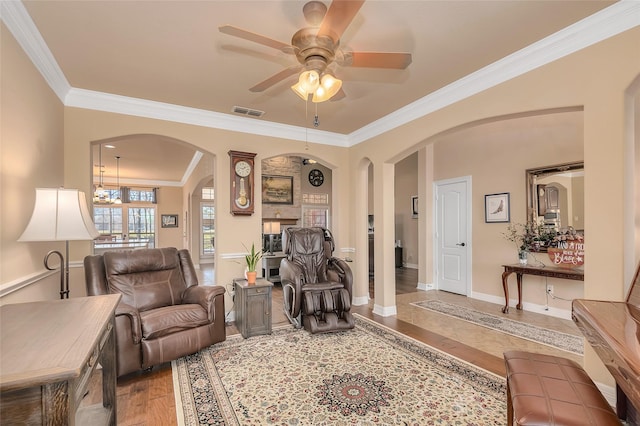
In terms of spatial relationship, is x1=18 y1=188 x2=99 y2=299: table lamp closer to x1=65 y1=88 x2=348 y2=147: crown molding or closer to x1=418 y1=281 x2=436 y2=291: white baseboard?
x1=65 y1=88 x2=348 y2=147: crown molding

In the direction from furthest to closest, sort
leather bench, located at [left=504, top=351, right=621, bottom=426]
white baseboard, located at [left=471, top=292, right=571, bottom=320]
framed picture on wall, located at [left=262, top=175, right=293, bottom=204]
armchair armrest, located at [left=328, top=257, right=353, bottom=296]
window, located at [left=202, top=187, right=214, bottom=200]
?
window, located at [left=202, top=187, right=214, bottom=200] → framed picture on wall, located at [left=262, top=175, right=293, bottom=204] → white baseboard, located at [left=471, top=292, right=571, bottom=320] → armchair armrest, located at [left=328, top=257, right=353, bottom=296] → leather bench, located at [left=504, top=351, right=621, bottom=426]

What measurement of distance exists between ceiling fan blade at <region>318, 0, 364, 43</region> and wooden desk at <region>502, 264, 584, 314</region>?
3831 millimetres

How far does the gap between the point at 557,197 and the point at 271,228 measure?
216 inches

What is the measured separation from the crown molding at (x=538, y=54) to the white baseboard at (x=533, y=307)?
313cm

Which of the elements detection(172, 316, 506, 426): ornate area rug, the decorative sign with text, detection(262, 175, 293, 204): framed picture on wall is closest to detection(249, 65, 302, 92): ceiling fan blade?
detection(172, 316, 506, 426): ornate area rug

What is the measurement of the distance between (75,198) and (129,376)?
62.1 inches

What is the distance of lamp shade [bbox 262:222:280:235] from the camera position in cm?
723

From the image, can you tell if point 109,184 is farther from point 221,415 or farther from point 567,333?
point 567,333

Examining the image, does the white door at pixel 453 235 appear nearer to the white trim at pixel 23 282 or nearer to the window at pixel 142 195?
the white trim at pixel 23 282

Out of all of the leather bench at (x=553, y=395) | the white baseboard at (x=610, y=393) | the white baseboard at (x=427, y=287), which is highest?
the leather bench at (x=553, y=395)

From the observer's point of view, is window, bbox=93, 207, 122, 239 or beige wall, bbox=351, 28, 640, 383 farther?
window, bbox=93, 207, 122, 239

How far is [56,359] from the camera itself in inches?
38.8

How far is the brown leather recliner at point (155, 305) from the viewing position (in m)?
2.49

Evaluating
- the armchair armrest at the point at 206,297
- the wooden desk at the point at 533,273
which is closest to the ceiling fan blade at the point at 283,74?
the armchair armrest at the point at 206,297
